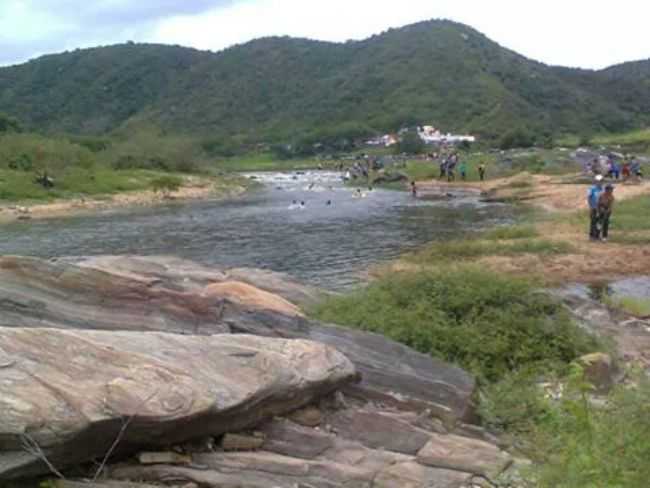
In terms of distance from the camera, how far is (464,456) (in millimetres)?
9141

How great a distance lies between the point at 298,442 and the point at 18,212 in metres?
49.9

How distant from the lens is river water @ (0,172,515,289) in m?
31.2

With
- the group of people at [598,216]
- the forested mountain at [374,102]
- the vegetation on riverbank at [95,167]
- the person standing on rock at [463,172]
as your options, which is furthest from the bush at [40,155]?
the forested mountain at [374,102]

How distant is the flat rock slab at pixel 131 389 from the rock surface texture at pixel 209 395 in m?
0.02

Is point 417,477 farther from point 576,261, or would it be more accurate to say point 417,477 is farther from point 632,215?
point 632,215

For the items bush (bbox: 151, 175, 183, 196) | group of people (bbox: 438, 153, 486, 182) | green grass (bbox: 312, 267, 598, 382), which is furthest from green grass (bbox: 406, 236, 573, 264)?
bush (bbox: 151, 175, 183, 196)

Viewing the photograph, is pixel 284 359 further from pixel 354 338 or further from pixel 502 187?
pixel 502 187

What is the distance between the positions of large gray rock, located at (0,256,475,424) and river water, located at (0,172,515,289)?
1241cm

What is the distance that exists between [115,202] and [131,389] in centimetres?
5841

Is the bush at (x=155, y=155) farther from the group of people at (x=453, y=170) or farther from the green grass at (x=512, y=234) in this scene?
the green grass at (x=512, y=234)

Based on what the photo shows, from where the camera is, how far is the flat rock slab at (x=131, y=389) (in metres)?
7.18

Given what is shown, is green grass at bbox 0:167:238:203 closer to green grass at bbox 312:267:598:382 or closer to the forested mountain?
green grass at bbox 312:267:598:382

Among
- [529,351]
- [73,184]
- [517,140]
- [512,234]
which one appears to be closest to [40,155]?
[73,184]

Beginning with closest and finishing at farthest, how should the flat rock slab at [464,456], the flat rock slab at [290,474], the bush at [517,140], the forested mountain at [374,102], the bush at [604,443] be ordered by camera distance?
1. the bush at [604,443]
2. the flat rock slab at [290,474]
3. the flat rock slab at [464,456]
4. the bush at [517,140]
5. the forested mountain at [374,102]
